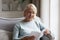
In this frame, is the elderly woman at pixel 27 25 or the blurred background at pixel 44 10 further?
the blurred background at pixel 44 10

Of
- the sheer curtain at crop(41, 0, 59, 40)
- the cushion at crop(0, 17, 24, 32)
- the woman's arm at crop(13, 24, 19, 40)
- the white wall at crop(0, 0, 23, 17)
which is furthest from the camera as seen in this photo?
the white wall at crop(0, 0, 23, 17)

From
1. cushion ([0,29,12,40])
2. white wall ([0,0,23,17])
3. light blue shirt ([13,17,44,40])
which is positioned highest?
white wall ([0,0,23,17])

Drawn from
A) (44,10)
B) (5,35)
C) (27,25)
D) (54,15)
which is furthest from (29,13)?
(54,15)

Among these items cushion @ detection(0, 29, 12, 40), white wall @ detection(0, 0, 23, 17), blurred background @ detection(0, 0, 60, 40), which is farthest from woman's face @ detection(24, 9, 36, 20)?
white wall @ detection(0, 0, 23, 17)

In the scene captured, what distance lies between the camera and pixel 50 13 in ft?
10.7

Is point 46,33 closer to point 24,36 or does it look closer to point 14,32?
point 24,36

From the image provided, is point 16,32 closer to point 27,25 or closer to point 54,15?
point 27,25

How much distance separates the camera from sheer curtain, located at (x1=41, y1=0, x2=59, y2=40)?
10.7 feet

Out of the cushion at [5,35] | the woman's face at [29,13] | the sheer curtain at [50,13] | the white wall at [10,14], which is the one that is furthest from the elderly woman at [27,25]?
the white wall at [10,14]

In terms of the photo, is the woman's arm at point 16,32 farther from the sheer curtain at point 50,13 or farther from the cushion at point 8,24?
the sheer curtain at point 50,13

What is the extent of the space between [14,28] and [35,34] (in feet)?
1.13

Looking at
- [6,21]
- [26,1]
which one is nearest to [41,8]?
[26,1]

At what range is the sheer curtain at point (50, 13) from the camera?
10.7 feet

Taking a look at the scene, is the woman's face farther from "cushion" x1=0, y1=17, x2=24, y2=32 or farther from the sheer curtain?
the sheer curtain
